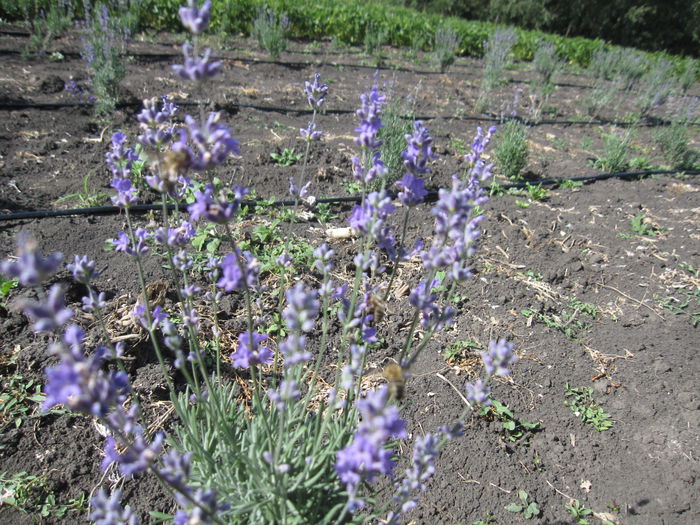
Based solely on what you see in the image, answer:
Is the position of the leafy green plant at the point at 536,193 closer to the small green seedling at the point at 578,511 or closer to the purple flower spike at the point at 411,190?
the small green seedling at the point at 578,511

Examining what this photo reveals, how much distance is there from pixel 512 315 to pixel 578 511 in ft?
4.32

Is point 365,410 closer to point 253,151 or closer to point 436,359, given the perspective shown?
point 436,359

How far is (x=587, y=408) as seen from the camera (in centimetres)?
246

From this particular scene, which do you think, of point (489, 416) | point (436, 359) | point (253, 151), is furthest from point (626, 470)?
point (253, 151)

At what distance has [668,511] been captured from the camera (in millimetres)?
1955

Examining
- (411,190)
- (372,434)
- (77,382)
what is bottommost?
(372,434)

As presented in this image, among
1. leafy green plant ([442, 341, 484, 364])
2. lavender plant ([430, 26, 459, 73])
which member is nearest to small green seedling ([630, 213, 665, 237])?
leafy green plant ([442, 341, 484, 364])

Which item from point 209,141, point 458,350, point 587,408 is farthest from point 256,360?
point 587,408

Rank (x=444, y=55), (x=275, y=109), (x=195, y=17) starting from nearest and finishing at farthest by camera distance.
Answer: (x=195, y=17) < (x=275, y=109) < (x=444, y=55)

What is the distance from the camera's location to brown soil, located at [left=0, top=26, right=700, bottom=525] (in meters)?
2.02

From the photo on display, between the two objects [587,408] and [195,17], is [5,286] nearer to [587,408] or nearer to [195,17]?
[195,17]

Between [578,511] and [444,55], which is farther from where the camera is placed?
[444,55]

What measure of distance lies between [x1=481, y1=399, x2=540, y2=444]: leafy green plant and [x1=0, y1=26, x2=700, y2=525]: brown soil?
4 cm

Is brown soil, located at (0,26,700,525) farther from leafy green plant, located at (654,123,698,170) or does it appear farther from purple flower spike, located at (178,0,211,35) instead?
purple flower spike, located at (178,0,211,35)
